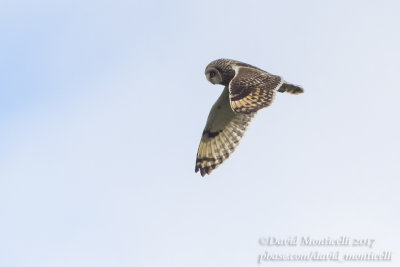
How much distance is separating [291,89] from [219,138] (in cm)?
189

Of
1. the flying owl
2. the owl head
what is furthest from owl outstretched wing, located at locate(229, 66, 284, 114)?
the owl head

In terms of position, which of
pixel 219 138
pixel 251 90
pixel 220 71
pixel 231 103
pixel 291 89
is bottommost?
pixel 219 138

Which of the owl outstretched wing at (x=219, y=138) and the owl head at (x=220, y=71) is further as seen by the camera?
the owl outstretched wing at (x=219, y=138)

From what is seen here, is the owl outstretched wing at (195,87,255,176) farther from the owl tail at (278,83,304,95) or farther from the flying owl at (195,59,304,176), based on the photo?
the owl tail at (278,83,304,95)

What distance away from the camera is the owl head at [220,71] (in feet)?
59.3

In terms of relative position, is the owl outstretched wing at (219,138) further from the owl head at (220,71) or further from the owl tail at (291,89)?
the owl tail at (291,89)

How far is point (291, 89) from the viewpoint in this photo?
59.4 feet

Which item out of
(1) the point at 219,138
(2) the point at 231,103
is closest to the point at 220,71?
(1) the point at 219,138

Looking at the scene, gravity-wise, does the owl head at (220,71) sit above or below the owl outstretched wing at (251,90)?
above

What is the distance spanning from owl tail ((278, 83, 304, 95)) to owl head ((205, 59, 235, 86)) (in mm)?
921

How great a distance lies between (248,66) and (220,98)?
79cm

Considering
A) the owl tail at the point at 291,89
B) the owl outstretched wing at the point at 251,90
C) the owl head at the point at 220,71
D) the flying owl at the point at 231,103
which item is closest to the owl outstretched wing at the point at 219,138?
the flying owl at the point at 231,103

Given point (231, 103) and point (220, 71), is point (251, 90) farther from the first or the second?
point (220, 71)

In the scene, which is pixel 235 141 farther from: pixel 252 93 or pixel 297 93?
pixel 252 93
